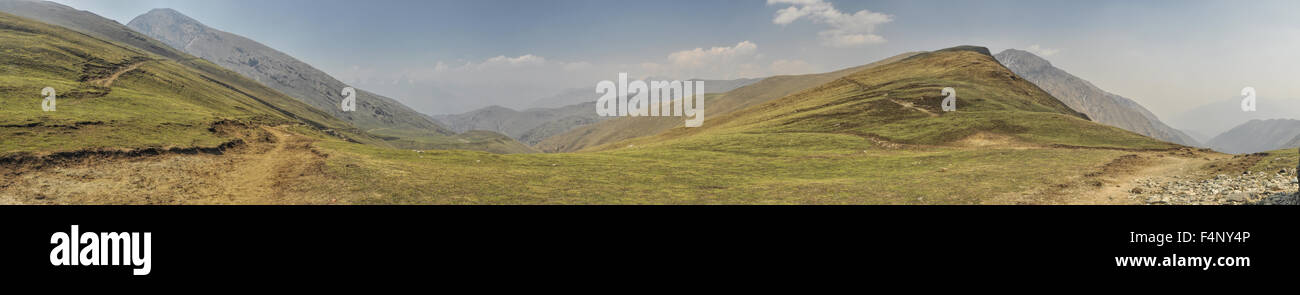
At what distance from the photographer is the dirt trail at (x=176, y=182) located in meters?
28.1

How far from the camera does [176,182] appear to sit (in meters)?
32.1

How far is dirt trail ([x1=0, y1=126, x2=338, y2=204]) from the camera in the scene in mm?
28141

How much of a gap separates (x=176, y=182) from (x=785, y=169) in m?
49.7

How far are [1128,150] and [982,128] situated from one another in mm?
20558

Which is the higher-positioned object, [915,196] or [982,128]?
[982,128]

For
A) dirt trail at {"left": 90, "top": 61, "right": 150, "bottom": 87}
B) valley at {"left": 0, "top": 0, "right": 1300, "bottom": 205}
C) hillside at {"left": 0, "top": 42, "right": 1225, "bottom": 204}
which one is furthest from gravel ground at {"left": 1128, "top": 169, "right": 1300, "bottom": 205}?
dirt trail at {"left": 90, "top": 61, "right": 150, "bottom": 87}

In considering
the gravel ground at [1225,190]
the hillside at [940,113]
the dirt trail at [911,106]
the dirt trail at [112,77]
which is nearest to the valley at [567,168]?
the gravel ground at [1225,190]

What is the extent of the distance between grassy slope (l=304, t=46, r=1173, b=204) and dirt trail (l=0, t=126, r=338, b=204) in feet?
8.76

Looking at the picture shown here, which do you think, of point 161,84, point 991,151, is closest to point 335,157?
point 991,151

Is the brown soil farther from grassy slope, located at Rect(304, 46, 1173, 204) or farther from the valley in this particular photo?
grassy slope, located at Rect(304, 46, 1173, 204)

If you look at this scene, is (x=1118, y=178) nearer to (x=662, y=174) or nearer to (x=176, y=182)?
(x=662, y=174)
